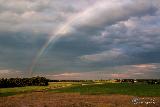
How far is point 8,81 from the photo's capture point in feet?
541

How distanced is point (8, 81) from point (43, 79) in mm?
28020

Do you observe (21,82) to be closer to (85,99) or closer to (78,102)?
(85,99)

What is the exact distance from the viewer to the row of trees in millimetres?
160375

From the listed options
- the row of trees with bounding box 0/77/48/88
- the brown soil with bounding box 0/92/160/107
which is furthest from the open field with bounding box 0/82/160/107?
the row of trees with bounding box 0/77/48/88

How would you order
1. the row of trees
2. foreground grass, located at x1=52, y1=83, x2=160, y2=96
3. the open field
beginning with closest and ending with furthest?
the open field, foreground grass, located at x1=52, y1=83, x2=160, y2=96, the row of trees

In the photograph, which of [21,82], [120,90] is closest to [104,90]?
[120,90]

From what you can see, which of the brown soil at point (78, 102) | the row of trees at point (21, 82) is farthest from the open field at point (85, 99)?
the row of trees at point (21, 82)

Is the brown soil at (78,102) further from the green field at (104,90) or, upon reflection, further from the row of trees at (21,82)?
the row of trees at (21,82)

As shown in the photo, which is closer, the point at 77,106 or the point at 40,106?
the point at 77,106

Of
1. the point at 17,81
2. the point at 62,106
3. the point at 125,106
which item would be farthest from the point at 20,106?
the point at 17,81

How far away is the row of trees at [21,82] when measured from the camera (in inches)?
6314

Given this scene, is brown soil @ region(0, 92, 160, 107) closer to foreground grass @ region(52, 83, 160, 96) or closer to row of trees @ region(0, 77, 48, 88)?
foreground grass @ region(52, 83, 160, 96)

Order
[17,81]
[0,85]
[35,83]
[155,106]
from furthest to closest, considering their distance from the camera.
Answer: [35,83], [17,81], [0,85], [155,106]

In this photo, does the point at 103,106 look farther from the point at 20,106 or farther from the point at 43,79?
the point at 43,79
